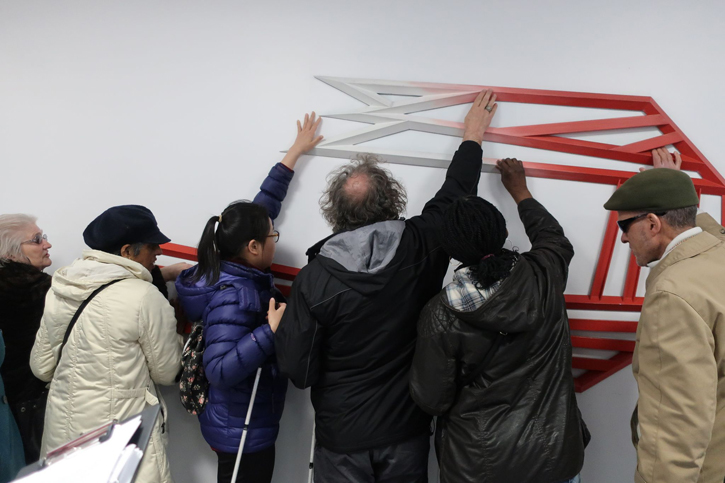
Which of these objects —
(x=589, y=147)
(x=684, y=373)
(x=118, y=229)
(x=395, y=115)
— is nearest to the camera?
(x=684, y=373)

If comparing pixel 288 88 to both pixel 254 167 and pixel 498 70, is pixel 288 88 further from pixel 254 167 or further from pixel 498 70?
pixel 498 70

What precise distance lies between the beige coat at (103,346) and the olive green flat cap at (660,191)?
1657 mm

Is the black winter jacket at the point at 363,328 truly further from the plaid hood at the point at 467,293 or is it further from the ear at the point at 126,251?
Answer: the ear at the point at 126,251

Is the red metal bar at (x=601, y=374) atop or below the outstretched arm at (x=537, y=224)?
below

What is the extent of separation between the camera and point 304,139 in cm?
220

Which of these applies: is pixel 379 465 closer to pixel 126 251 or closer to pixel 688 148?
pixel 126 251

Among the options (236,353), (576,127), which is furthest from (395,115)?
(236,353)

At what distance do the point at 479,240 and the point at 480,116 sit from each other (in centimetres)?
91

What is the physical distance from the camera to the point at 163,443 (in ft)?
6.07

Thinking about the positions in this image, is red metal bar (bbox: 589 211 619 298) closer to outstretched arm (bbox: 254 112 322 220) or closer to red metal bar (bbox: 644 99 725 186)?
red metal bar (bbox: 644 99 725 186)

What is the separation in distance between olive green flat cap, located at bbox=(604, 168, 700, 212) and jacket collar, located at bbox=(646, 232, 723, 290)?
10cm

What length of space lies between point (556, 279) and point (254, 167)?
1469mm

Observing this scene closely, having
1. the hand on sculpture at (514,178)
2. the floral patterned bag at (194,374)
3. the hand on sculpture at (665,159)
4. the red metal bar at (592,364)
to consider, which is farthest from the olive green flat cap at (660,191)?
the floral patterned bag at (194,374)

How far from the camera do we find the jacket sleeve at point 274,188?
84.4 inches
